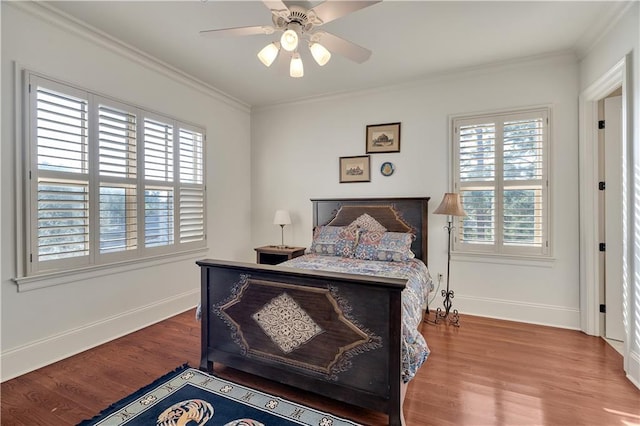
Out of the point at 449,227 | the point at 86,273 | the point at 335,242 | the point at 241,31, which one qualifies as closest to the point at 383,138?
the point at 449,227

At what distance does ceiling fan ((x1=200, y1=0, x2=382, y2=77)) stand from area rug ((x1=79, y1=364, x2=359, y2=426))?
2.39m

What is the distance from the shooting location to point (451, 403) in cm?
200

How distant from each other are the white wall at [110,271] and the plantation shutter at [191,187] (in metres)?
0.16

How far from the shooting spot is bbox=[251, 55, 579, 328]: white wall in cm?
324

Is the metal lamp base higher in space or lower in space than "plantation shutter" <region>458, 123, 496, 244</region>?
lower

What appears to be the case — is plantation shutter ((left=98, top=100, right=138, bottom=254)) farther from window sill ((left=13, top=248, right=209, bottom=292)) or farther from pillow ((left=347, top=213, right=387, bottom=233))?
pillow ((left=347, top=213, right=387, bottom=233))

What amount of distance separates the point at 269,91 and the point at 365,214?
2.23 meters

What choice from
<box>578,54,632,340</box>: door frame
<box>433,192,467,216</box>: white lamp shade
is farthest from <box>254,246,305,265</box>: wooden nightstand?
<box>578,54,632,340</box>: door frame

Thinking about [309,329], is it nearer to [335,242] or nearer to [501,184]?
[335,242]

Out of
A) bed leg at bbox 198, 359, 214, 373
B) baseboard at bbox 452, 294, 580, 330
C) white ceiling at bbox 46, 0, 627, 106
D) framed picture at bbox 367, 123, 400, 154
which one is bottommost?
bed leg at bbox 198, 359, 214, 373

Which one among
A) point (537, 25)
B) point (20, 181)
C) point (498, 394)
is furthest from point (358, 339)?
point (537, 25)

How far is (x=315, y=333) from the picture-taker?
1971mm

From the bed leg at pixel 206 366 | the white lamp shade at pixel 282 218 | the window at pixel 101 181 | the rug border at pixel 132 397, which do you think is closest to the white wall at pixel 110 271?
the window at pixel 101 181

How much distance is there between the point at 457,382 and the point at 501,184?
7.48 ft
